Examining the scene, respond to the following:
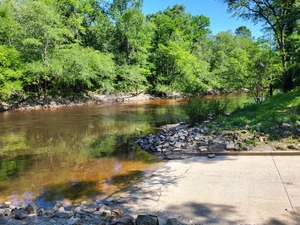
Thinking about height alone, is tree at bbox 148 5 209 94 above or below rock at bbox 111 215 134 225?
above

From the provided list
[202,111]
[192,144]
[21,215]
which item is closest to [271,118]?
[192,144]

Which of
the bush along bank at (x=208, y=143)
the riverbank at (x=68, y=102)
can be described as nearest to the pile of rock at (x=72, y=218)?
the bush along bank at (x=208, y=143)

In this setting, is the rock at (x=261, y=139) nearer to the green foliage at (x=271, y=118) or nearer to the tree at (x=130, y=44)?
the green foliage at (x=271, y=118)

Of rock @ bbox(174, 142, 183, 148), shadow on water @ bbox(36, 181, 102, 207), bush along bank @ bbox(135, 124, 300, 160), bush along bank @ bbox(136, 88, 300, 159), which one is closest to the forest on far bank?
bush along bank @ bbox(136, 88, 300, 159)

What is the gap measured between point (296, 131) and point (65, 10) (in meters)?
29.4

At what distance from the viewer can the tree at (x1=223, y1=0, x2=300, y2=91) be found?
1410 centimetres

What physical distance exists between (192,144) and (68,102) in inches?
796

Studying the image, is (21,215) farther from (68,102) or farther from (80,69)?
(68,102)

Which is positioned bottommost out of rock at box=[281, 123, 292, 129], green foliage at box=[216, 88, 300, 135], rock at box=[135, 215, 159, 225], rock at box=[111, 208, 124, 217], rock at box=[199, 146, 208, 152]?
rock at box=[111, 208, 124, 217]

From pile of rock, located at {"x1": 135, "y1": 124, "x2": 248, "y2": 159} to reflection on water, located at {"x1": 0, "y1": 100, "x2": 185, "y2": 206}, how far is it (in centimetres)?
50

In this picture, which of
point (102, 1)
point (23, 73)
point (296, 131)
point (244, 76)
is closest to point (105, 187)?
point (296, 131)

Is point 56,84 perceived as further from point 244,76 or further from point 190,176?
point 190,176

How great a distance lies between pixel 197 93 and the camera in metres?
18.8

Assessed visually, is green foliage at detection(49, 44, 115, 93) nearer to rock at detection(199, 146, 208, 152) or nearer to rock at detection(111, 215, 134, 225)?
rock at detection(199, 146, 208, 152)
